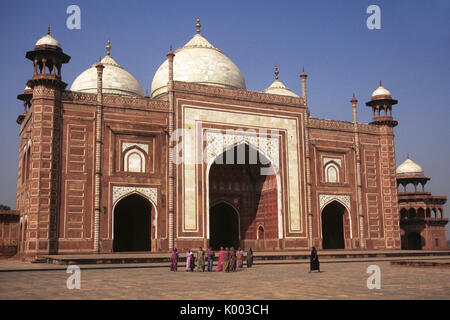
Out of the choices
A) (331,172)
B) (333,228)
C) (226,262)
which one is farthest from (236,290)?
(333,228)

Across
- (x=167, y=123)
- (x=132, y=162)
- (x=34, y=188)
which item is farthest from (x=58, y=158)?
(x=167, y=123)

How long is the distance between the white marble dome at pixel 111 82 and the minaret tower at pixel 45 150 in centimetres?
430

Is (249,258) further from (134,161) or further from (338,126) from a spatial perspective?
(338,126)

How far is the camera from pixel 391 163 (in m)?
26.5

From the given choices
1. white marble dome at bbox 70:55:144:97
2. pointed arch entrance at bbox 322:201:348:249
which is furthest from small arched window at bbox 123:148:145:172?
pointed arch entrance at bbox 322:201:348:249

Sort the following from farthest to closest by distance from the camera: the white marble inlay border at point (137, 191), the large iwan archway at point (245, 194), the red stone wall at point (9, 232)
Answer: the large iwan archway at point (245, 194)
the red stone wall at point (9, 232)
the white marble inlay border at point (137, 191)

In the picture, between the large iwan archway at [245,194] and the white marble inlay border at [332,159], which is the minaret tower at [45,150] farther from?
the white marble inlay border at [332,159]

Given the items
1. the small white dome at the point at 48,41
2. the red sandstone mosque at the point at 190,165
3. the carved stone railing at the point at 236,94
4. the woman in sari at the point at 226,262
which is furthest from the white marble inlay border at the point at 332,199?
the small white dome at the point at 48,41

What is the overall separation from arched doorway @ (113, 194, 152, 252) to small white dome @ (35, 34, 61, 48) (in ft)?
23.2

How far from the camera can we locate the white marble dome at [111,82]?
80.7 ft

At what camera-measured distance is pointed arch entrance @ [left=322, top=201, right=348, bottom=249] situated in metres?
26.8

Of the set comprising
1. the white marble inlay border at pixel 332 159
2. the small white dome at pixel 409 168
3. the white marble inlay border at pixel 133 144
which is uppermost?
the small white dome at pixel 409 168

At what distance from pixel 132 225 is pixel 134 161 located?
13.3 feet
